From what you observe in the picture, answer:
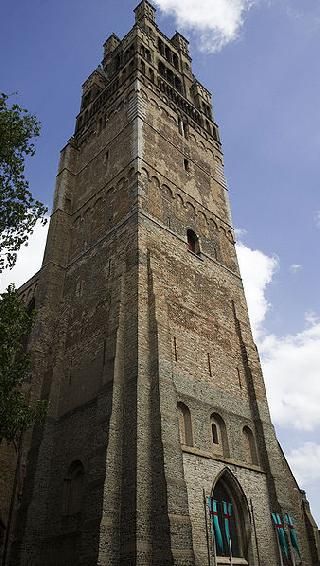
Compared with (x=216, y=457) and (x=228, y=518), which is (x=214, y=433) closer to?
(x=216, y=457)

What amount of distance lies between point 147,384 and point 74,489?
3991 mm

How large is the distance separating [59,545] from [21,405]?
4.61 metres

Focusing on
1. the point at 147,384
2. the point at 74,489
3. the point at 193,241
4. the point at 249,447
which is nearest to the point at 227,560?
the point at 249,447

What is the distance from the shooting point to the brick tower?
1181 cm

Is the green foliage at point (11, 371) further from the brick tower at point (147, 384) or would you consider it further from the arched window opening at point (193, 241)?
the arched window opening at point (193, 241)

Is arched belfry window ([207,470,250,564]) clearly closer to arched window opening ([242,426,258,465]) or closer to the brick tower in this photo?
the brick tower

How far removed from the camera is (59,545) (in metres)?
13.0

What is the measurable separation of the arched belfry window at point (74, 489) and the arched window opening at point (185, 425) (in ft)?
10.7

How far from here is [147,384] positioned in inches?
529

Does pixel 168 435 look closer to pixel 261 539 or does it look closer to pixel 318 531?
pixel 261 539

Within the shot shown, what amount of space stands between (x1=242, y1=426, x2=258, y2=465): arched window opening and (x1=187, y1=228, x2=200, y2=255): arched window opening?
309 inches

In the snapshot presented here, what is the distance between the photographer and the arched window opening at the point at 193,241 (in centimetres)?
2023

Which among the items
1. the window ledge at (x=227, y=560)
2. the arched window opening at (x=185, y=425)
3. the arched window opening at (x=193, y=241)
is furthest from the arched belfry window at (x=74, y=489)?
the arched window opening at (x=193, y=241)

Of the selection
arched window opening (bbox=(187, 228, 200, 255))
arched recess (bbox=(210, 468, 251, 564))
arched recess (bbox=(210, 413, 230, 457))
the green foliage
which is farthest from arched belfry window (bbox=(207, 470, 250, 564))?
arched window opening (bbox=(187, 228, 200, 255))
